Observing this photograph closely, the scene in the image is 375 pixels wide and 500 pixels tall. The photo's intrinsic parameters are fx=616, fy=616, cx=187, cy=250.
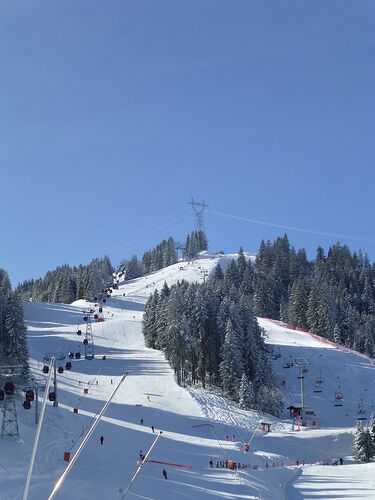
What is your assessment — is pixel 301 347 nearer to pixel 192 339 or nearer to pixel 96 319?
pixel 192 339

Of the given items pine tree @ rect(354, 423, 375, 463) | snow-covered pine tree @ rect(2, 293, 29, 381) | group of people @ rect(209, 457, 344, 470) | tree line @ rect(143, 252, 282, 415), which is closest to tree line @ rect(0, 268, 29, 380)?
snow-covered pine tree @ rect(2, 293, 29, 381)

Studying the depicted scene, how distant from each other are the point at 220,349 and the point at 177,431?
65.1 feet

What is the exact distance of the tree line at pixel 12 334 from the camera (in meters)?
60.0

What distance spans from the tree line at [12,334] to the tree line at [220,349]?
18094 millimetres

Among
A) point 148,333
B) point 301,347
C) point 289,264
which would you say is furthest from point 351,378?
point 289,264

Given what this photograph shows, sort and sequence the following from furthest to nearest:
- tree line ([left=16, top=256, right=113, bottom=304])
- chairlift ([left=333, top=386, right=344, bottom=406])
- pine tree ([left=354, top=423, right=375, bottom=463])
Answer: tree line ([left=16, top=256, right=113, bottom=304])
chairlift ([left=333, top=386, right=344, bottom=406])
pine tree ([left=354, top=423, right=375, bottom=463])

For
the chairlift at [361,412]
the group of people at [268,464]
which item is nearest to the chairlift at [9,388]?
the group of people at [268,464]

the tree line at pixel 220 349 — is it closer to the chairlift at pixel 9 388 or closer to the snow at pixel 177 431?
the snow at pixel 177 431

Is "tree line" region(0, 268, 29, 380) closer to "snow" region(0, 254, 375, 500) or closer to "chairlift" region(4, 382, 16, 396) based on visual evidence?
"snow" region(0, 254, 375, 500)

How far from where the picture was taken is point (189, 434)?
53219 mm

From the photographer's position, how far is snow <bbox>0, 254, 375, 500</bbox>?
3319 centimetres

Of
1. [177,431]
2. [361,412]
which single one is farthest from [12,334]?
[361,412]

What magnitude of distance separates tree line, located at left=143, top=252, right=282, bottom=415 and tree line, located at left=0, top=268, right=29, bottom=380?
18094 mm

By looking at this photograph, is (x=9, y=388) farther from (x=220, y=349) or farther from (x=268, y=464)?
(x=220, y=349)
